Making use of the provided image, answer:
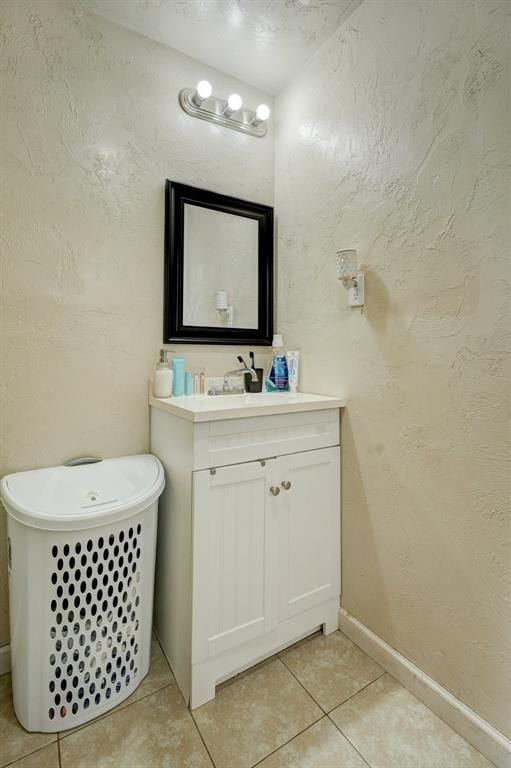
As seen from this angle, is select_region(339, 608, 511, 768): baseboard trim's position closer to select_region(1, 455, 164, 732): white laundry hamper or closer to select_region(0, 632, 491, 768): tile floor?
select_region(0, 632, 491, 768): tile floor

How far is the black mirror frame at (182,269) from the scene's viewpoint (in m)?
1.51

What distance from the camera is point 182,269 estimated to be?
1547 millimetres

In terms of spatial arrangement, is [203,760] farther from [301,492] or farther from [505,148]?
[505,148]

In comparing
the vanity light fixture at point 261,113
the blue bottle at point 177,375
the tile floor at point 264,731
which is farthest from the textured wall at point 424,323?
the blue bottle at point 177,375

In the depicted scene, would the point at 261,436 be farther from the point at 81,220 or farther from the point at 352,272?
the point at 81,220

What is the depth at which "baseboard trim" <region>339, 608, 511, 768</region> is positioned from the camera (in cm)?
96

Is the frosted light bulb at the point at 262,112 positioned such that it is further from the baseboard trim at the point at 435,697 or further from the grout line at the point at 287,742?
the grout line at the point at 287,742

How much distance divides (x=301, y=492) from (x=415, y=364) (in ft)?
2.00

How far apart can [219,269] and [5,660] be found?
5.61ft

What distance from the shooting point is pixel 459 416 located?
1043 millimetres

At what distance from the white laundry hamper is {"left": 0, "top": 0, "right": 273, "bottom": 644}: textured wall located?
293 millimetres

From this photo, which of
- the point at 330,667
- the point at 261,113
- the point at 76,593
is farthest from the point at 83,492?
the point at 261,113

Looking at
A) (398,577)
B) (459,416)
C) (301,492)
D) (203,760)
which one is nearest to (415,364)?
(459,416)

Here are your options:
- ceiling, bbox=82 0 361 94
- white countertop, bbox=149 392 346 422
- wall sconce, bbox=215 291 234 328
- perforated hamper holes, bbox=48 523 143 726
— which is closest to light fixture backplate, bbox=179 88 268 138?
ceiling, bbox=82 0 361 94
